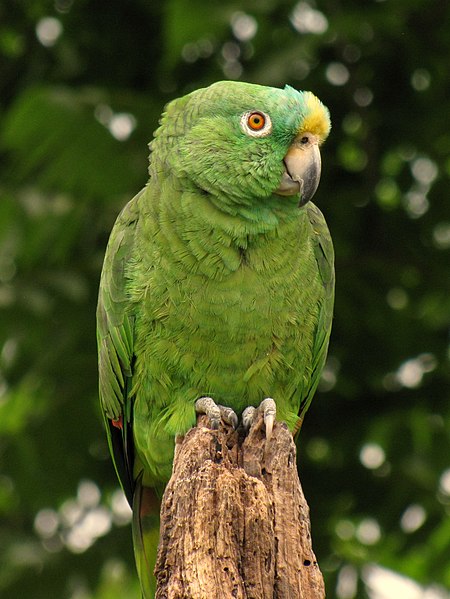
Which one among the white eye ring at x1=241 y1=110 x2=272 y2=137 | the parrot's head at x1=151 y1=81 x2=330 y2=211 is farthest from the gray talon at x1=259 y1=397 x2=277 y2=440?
the white eye ring at x1=241 y1=110 x2=272 y2=137

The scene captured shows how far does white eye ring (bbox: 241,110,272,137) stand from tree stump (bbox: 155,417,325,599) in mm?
1242

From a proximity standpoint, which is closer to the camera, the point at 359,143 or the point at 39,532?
the point at 359,143

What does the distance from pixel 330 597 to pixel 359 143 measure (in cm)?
242

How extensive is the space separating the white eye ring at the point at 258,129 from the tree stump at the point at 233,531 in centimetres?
124

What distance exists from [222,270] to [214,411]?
0.56m

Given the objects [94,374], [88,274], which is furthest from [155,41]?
[94,374]

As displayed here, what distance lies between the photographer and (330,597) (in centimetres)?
494

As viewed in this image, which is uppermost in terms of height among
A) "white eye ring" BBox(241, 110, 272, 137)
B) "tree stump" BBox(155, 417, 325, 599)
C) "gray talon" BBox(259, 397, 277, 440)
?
"white eye ring" BBox(241, 110, 272, 137)

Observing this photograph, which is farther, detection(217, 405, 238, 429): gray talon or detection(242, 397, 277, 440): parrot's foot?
detection(217, 405, 238, 429): gray talon

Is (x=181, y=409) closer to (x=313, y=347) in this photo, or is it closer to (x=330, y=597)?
(x=313, y=347)

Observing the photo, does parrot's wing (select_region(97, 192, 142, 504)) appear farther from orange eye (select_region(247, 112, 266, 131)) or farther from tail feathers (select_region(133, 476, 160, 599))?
orange eye (select_region(247, 112, 266, 131))

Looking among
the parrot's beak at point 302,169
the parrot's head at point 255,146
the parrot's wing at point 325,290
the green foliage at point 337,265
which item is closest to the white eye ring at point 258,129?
the parrot's head at point 255,146

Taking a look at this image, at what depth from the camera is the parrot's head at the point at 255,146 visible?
368cm

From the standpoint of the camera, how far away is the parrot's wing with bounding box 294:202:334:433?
13.3ft
